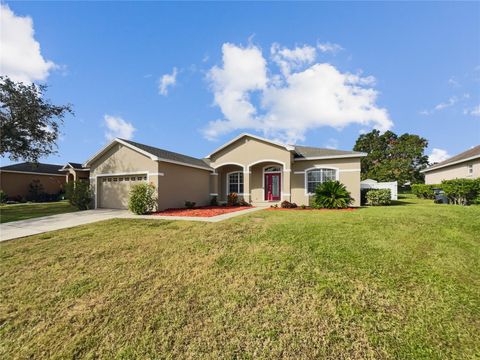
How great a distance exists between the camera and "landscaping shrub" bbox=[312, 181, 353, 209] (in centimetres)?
1337

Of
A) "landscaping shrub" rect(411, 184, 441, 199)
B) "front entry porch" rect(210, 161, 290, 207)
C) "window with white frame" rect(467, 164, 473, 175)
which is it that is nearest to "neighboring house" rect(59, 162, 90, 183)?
"front entry porch" rect(210, 161, 290, 207)

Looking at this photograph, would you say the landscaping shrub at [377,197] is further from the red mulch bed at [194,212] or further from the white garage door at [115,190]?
the white garage door at [115,190]

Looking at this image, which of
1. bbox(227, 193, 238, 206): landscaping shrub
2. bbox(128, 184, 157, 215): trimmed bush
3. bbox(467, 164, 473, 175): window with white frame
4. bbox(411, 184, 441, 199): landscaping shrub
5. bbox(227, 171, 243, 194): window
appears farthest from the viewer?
bbox(411, 184, 441, 199): landscaping shrub

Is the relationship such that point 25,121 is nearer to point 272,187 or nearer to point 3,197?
point 3,197

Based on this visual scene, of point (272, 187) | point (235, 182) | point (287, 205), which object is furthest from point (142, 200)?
point (272, 187)

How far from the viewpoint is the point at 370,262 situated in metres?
5.13

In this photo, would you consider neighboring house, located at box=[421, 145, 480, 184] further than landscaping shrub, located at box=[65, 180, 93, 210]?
Yes

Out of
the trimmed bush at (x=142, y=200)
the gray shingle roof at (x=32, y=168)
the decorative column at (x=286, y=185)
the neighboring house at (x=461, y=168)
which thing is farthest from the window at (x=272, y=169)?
the gray shingle roof at (x=32, y=168)

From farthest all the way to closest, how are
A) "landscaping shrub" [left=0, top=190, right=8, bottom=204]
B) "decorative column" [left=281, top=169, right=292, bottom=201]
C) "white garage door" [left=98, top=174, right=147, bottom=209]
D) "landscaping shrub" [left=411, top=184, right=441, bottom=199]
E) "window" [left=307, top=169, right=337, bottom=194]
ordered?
"landscaping shrub" [left=411, top=184, right=441, bottom=199]
"landscaping shrub" [left=0, top=190, right=8, bottom=204]
"window" [left=307, top=169, right=337, bottom=194]
"decorative column" [left=281, top=169, right=292, bottom=201]
"white garage door" [left=98, top=174, right=147, bottom=209]

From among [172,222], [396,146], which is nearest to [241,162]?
[172,222]

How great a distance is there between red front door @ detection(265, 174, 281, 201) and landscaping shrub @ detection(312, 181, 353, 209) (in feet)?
11.3

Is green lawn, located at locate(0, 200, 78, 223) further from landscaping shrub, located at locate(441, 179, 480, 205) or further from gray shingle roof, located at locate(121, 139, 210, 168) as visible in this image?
landscaping shrub, located at locate(441, 179, 480, 205)

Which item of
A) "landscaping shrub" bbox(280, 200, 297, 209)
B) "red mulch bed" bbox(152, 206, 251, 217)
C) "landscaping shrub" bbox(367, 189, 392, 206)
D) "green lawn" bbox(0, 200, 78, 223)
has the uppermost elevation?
"landscaping shrub" bbox(367, 189, 392, 206)

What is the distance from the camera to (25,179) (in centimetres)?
2458
